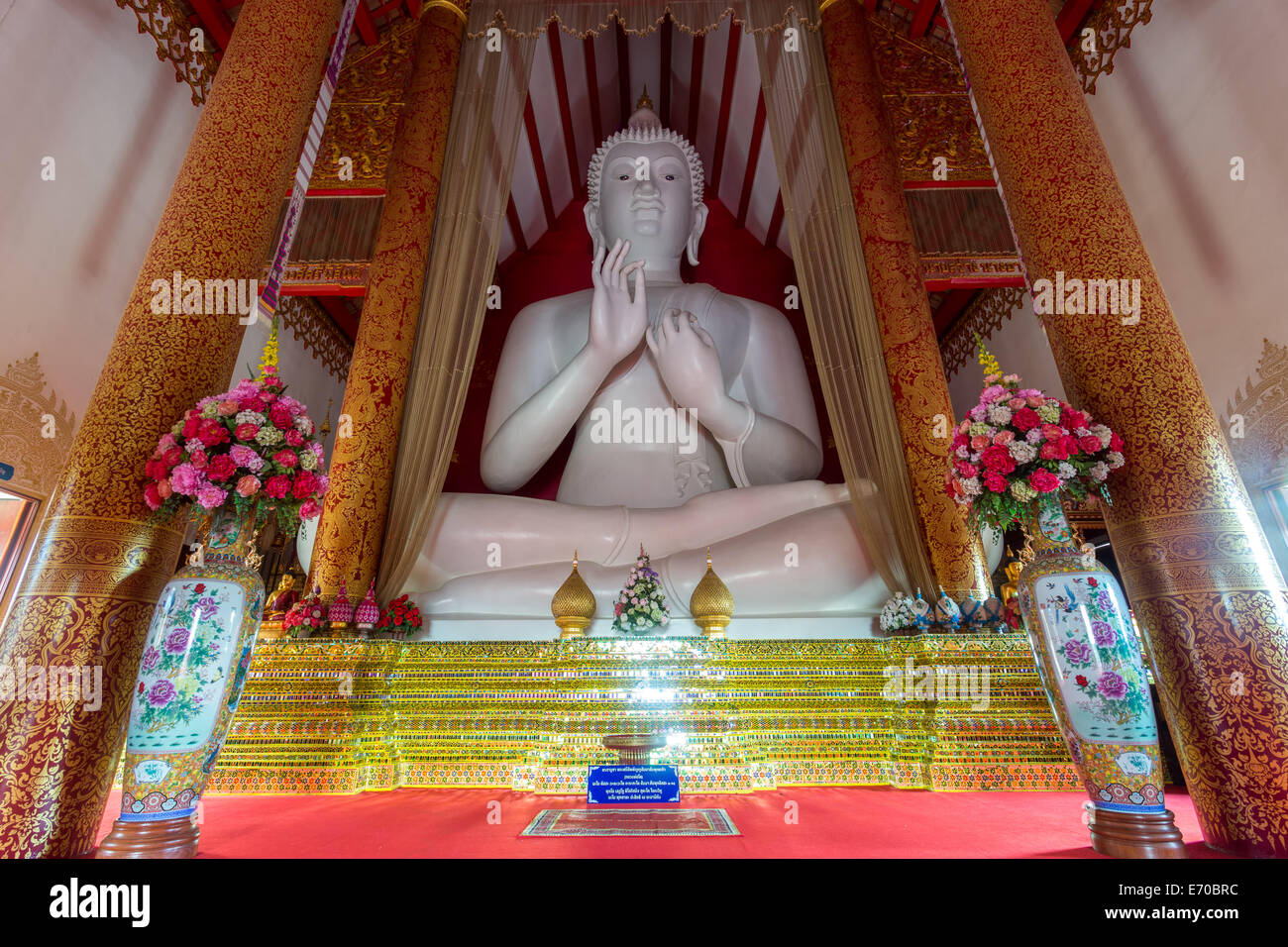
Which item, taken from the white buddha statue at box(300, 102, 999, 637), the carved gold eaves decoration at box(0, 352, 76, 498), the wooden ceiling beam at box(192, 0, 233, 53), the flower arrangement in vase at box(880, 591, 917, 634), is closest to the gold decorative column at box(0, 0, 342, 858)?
the white buddha statue at box(300, 102, 999, 637)

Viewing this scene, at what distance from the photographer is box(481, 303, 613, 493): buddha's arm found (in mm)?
4047

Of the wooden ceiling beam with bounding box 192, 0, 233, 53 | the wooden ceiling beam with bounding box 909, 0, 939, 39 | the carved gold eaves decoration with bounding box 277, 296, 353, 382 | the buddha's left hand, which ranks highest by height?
the wooden ceiling beam with bounding box 909, 0, 939, 39

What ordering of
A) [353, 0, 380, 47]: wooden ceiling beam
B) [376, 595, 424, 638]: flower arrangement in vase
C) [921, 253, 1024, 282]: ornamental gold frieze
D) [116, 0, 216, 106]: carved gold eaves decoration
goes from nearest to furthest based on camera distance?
[376, 595, 424, 638]: flower arrangement in vase → [116, 0, 216, 106]: carved gold eaves decoration → [921, 253, 1024, 282]: ornamental gold frieze → [353, 0, 380, 47]: wooden ceiling beam

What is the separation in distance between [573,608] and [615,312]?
1725mm

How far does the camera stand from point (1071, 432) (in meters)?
2.03

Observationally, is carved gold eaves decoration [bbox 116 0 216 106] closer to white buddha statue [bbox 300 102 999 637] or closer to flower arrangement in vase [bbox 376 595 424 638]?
white buddha statue [bbox 300 102 999 637]

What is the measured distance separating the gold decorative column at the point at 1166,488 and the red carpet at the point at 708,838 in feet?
0.89

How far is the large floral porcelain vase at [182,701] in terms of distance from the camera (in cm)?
169

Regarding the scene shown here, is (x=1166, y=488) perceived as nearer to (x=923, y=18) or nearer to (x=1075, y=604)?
(x=1075, y=604)

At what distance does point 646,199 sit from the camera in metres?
4.93

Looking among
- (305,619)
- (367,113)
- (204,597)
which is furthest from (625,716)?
(367,113)

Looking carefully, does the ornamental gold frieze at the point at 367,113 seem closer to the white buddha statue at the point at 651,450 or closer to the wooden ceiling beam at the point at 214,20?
the wooden ceiling beam at the point at 214,20

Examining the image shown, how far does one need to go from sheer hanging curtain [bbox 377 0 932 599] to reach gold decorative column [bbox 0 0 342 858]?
44.0 inches

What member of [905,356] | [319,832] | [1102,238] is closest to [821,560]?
[905,356]
